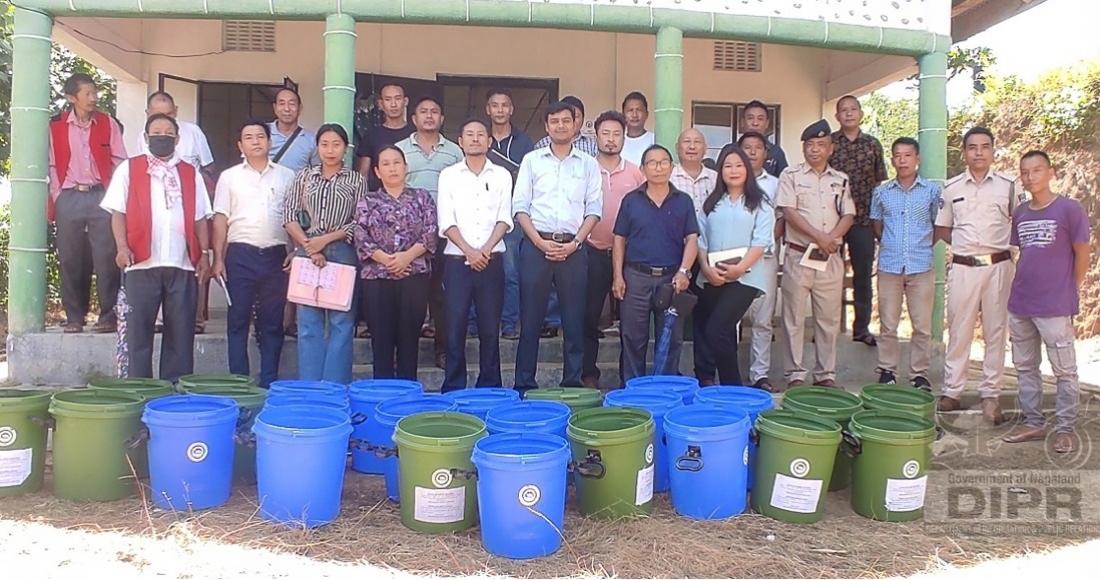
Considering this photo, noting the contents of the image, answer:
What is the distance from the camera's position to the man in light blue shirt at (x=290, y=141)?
17.7 ft

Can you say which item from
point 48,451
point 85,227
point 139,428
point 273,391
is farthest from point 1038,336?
→ point 85,227

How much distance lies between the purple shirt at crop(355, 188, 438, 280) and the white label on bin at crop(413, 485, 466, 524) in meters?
1.69

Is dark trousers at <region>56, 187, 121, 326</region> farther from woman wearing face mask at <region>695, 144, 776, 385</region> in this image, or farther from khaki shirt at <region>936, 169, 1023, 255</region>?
khaki shirt at <region>936, 169, 1023, 255</region>

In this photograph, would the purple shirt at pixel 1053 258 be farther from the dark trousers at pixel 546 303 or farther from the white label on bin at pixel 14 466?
the white label on bin at pixel 14 466

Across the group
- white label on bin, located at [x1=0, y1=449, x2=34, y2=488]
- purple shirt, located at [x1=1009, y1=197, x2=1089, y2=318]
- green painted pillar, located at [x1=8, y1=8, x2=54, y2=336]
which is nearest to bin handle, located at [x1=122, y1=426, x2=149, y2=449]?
white label on bin, located at [x1=0, y1=449, x2=34, y2=488]

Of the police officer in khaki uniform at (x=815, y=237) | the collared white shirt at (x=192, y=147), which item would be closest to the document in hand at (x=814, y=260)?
the police officer in khaki uniform at (x=815, y=237)

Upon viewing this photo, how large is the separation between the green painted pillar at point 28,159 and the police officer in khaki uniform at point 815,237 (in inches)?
190

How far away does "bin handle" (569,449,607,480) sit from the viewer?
10.8 feet

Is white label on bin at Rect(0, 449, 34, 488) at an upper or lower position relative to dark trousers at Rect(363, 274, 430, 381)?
lower

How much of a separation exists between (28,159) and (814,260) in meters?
5.11

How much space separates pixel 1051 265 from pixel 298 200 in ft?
14.2

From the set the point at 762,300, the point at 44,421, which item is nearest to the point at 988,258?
the point at 762,300

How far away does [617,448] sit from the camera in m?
3.31

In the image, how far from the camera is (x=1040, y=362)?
4727mm
